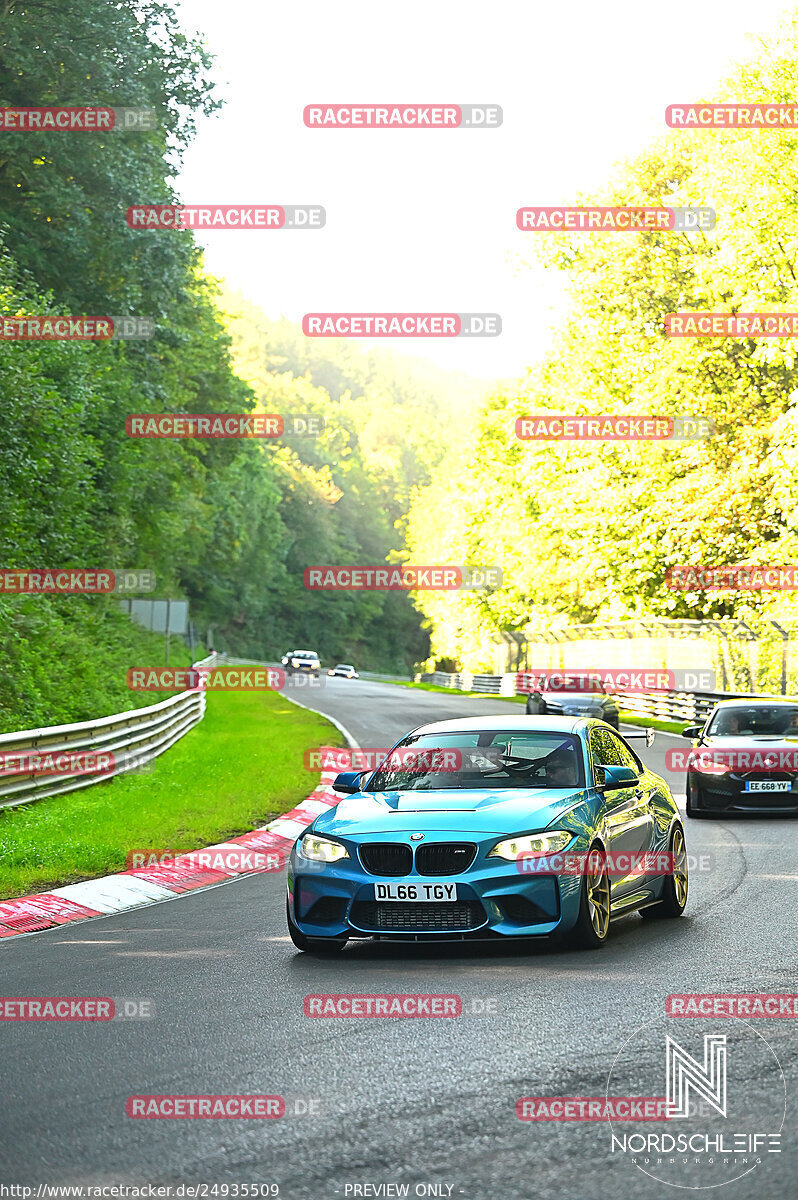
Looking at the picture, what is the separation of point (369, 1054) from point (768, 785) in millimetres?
12491

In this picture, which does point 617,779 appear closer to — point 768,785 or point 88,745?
point 768,785

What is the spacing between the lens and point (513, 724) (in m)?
10.0

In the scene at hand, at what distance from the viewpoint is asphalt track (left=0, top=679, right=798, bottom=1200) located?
181 inches


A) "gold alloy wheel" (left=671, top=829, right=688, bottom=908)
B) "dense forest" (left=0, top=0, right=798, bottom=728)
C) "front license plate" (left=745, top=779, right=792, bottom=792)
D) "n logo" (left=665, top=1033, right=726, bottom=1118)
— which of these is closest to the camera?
"n logo" (left=665, top=1033, right=726, bottom=1118)

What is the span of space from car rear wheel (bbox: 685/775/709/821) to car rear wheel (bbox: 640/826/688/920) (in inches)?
305

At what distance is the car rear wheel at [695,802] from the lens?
18.1 meters

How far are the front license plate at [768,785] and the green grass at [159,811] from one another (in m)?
5.80

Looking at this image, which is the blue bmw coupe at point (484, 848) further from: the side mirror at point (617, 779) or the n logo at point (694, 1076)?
the n logo at point (694, 1076)

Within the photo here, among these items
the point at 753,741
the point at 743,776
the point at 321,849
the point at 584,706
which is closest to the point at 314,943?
the point at 321,849

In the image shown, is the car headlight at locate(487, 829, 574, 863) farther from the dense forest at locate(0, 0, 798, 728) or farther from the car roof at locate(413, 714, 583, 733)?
the dense forest at locate(0, 0, 798, 728)

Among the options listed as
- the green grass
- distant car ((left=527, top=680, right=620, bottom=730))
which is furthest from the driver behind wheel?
distant car ((left=527, top=680, right=620, bottom=730))

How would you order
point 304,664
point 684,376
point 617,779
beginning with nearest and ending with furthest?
point 617,779, point 684,376, point 304,664

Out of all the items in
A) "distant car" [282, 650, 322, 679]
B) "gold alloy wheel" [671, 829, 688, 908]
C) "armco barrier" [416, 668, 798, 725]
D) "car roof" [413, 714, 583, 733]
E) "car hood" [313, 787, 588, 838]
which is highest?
"car roof" [413, 714, 583, 733]

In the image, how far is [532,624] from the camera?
69.9 metres
